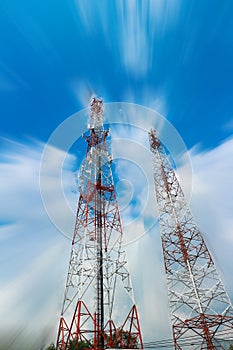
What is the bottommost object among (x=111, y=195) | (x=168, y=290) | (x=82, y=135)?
(x=168, y=290)

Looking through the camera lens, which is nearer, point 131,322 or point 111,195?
point 131,322

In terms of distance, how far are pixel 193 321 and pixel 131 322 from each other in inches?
211

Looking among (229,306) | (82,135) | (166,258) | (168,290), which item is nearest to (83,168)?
(82,135)

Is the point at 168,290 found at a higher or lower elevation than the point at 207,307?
higher

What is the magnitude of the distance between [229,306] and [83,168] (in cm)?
1865

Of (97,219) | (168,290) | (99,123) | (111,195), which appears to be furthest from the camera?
(99,123)

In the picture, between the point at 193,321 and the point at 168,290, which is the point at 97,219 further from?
the point at 193,321

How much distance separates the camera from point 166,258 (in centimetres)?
2162

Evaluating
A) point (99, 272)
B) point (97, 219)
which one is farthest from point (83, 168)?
point (99, 272)

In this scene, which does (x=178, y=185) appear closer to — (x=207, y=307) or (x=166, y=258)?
(x=166, y=258)

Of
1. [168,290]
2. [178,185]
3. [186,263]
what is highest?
[178,185]

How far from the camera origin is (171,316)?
1803cm

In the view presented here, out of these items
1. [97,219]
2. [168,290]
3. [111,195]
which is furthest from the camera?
[111,195]

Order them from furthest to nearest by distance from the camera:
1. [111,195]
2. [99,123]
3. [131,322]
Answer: [99,123] → [111,195] → [131,322]
